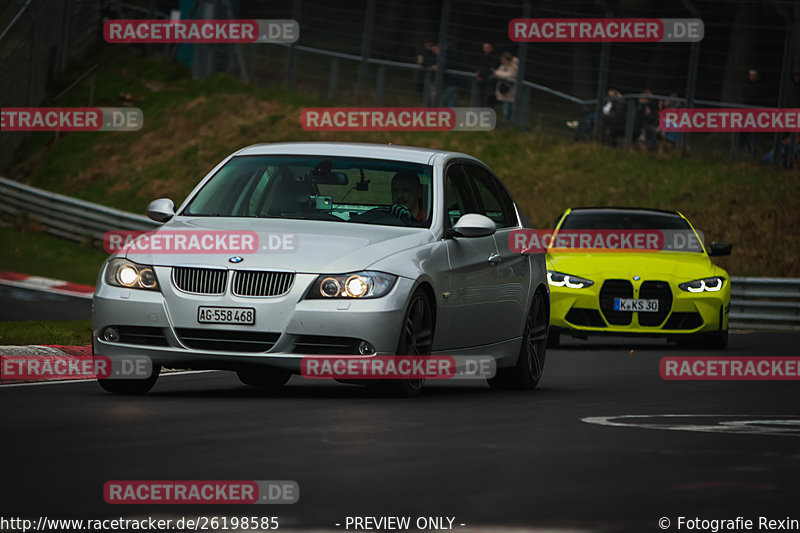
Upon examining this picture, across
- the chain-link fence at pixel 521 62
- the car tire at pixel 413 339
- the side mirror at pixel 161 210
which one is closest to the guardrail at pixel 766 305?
the chain-link fence at pixel 521 62

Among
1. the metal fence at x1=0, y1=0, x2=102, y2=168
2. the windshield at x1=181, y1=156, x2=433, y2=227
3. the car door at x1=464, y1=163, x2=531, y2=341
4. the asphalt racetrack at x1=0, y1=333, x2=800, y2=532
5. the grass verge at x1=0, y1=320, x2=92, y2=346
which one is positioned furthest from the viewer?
the metal fence at x1=0, y1=0, x2=102, y2=168

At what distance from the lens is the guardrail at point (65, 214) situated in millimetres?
30953

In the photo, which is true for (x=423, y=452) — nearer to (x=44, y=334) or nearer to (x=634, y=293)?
(x=44, y=334)

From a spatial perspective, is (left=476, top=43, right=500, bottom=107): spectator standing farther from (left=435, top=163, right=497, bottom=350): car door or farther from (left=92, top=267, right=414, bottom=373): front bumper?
(left=92, top=267, right=414, bottom=373): front bumper

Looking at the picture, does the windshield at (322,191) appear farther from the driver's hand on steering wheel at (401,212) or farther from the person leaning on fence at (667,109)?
the person leaning on fence at (667,109)

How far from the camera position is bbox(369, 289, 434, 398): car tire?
10930 mm

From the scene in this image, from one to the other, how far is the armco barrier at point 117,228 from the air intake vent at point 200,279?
16197mm

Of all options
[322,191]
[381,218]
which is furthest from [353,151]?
[381,218]

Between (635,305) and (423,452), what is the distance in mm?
10781

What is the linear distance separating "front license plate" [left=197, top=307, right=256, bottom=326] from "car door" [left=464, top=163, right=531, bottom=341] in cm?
233

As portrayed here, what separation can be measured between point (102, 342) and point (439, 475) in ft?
13.4

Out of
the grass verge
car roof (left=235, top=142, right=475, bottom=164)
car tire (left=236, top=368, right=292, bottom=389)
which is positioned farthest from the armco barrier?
car tire (left=236, top=368, right=292, bottom=389)

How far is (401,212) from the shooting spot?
1191 centimetres

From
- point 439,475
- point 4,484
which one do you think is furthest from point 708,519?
point 4,484
